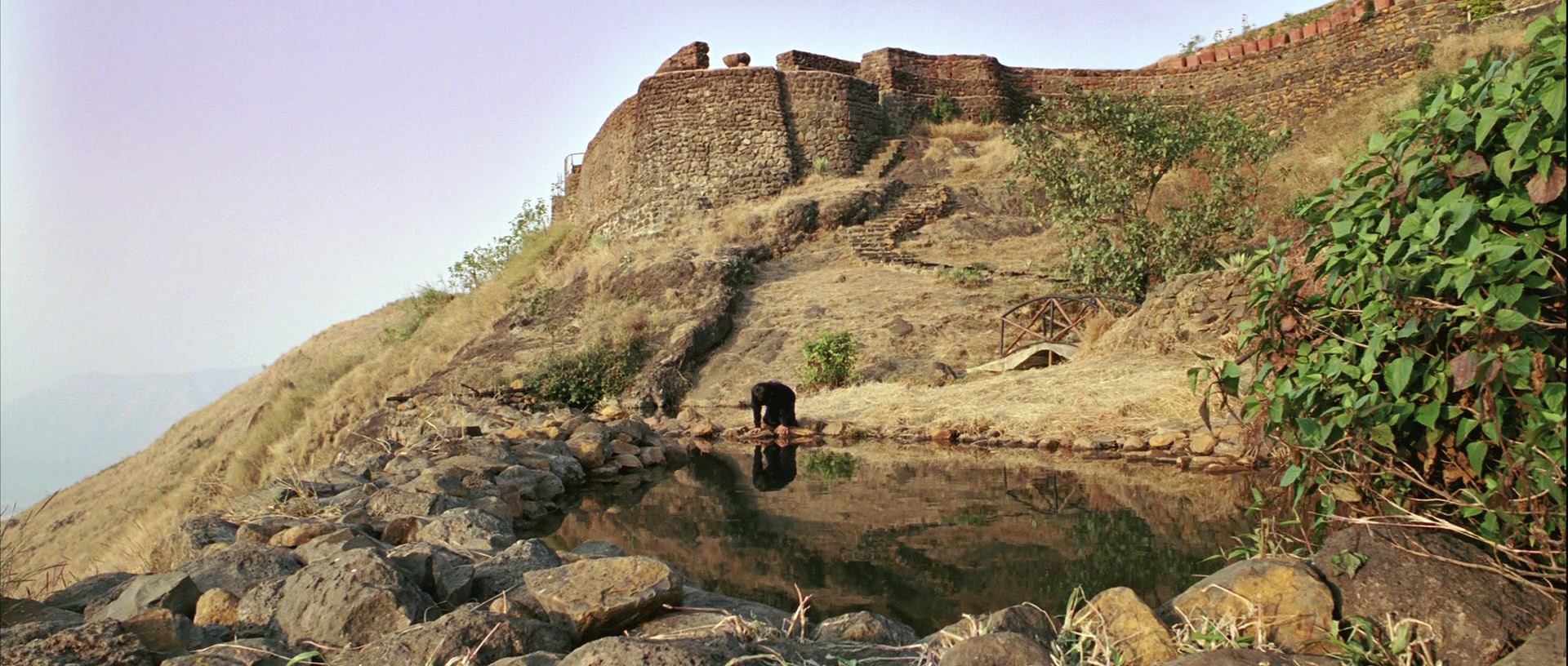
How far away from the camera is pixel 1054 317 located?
14.7 meters

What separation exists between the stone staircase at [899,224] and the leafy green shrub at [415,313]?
9797 millimetres

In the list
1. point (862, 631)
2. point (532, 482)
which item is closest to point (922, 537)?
point (862, 631)

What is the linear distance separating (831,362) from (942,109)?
13799mm

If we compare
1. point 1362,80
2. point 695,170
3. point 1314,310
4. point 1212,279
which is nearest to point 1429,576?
point 1314,310

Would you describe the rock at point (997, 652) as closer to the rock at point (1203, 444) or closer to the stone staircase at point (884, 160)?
the rock at point (1203, 444)

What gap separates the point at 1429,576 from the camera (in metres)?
2.73

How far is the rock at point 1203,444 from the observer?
7.98m

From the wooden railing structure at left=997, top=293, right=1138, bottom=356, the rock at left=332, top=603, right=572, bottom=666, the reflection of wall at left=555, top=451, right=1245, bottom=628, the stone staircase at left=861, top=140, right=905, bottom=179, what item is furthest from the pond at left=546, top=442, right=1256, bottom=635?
the stone staircase at left=861, top=140, right=905, bottom=179

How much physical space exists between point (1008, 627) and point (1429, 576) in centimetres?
110

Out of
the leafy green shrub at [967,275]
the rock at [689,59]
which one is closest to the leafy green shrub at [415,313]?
the rock at [689,59]

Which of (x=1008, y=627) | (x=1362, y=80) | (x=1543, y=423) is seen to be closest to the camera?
(x=1543, y=423)

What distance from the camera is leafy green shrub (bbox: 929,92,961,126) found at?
25.5 metres

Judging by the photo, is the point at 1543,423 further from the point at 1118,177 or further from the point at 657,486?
the point at 1118,177

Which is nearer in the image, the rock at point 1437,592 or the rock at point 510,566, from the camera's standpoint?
the rock at point 1437,592
